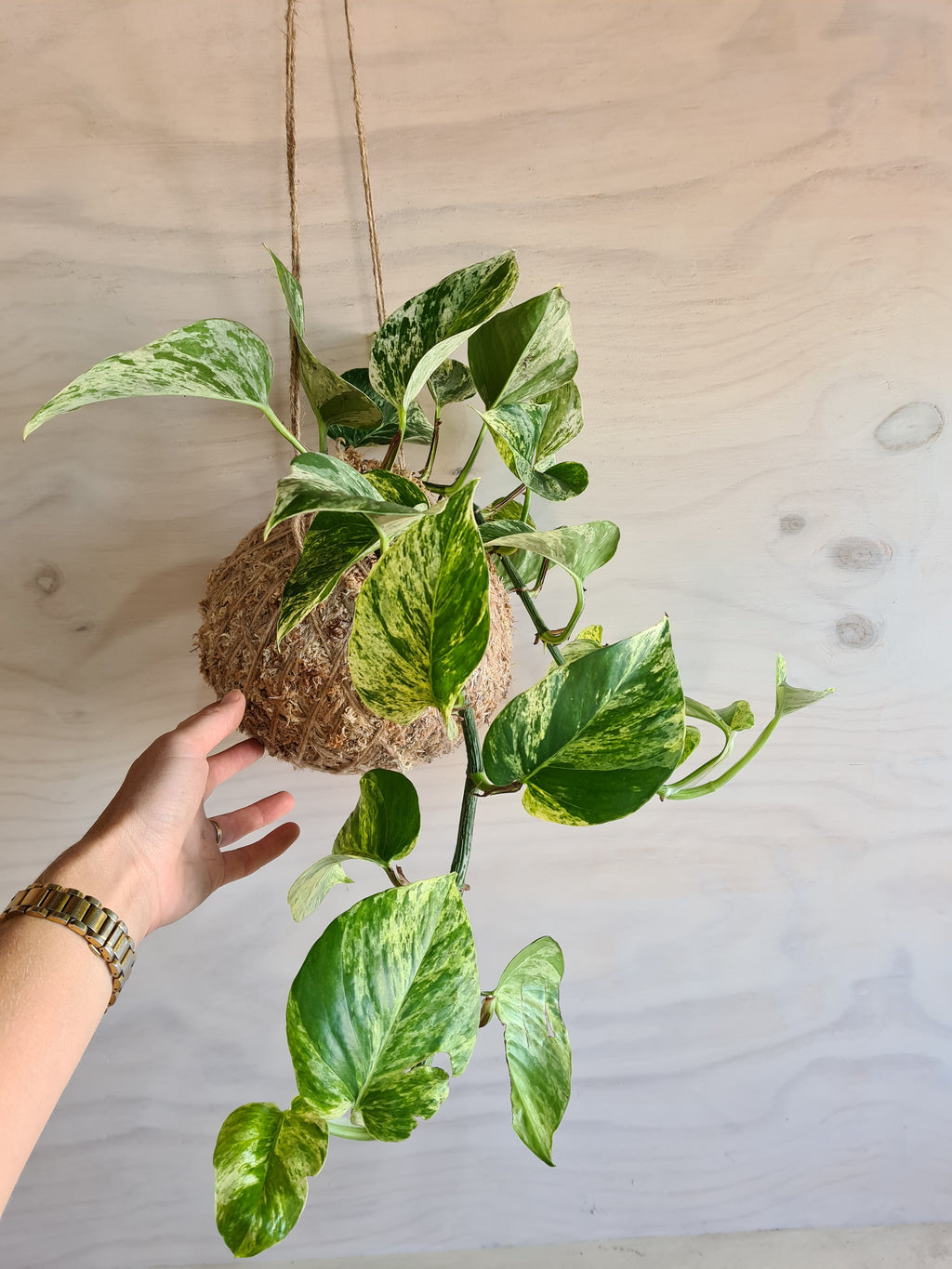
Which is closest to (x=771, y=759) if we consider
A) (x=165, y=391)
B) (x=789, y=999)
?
(x=789, y=999)

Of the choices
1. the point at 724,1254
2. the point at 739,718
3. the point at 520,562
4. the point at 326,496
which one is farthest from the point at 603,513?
the point at 724,1254

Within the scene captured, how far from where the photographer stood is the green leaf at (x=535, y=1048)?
54 cm

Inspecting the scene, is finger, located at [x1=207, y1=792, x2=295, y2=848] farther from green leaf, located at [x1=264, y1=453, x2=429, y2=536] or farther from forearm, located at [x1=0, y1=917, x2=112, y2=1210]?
green leaf, located at [x1=264, y1=453, x2=429, y2=536]

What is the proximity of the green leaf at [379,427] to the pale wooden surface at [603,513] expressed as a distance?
12 centimetres

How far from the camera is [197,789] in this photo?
69 cm

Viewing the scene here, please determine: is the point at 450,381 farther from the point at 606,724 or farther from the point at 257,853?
A: the point at 257,853

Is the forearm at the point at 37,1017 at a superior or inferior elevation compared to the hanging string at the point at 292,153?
inferior

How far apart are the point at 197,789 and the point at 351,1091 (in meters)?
0.31

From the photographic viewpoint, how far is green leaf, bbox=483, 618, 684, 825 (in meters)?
0.48

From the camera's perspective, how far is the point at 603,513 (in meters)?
0.91

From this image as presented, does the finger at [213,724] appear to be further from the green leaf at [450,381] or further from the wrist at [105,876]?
the green leaf at [450,381]

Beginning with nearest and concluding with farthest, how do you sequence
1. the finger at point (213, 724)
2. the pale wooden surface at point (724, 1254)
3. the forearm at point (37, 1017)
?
the forearm at point (37, 1017) < the finger at point (213, 724) < the pale wooden surface at point (724, 1254)

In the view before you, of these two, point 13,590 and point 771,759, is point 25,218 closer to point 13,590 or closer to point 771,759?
point 13,590

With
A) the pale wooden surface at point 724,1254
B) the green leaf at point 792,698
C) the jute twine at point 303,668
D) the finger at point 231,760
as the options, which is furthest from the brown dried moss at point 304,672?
the pale wooden surface at point 724,1254
